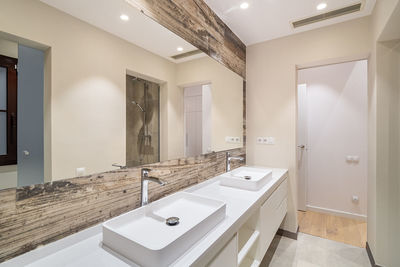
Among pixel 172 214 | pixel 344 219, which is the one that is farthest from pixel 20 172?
pixel 344 219

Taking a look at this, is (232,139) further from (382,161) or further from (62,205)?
(62,205)

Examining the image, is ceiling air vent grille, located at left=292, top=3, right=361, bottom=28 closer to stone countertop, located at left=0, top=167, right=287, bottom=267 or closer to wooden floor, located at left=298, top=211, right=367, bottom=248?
stone countertop, located at left=0, top=167, right=287, bottom=267

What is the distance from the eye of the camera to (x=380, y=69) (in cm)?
173

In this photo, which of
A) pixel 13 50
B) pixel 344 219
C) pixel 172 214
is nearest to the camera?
pixel 13 50

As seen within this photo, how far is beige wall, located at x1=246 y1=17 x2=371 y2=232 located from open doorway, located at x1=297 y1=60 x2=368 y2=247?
0.91 metres

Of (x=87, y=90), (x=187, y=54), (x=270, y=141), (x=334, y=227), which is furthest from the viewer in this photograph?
(x=334, y=227)

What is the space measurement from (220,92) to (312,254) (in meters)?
2.06

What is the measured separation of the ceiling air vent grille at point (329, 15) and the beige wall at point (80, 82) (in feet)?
6.28

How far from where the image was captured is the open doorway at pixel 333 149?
9.00 ft

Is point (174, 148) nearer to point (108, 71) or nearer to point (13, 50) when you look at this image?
point (108, 71)

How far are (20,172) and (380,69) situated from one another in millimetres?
2698

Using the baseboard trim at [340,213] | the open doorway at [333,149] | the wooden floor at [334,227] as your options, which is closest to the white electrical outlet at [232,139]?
the open doorway at [333,149]

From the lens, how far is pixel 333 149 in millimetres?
2961

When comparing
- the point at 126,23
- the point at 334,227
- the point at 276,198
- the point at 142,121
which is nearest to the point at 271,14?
the point at 126,23
